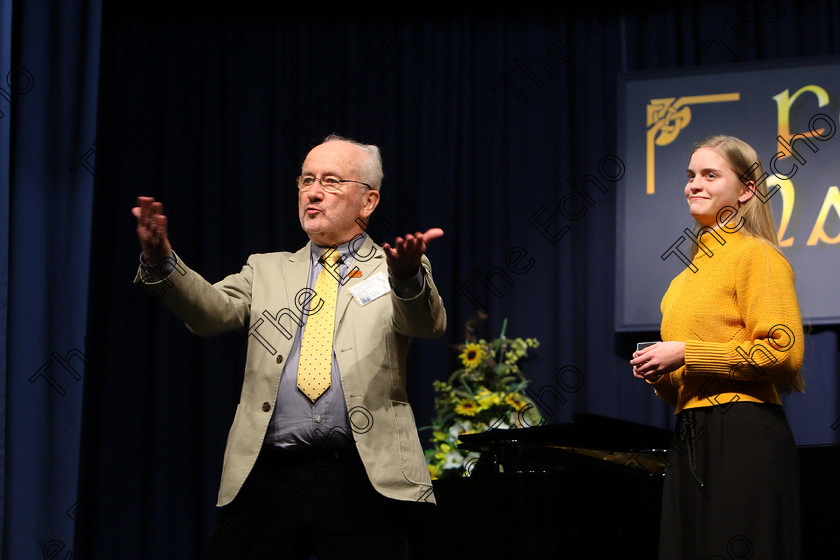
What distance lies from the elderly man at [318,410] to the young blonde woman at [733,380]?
59 centimetres

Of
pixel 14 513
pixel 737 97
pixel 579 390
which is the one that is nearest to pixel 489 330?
pixel 579 390

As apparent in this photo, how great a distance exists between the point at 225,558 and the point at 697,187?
56.9 inches

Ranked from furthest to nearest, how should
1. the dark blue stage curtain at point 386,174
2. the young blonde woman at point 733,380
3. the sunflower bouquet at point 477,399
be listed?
the dark blue stage curtain at point 386,174 → the sunflower bouquet at point 477,399 → the young blonde woman at point 733,380

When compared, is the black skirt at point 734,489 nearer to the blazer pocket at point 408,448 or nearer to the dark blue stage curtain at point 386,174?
the blazer pocket at point 408,448

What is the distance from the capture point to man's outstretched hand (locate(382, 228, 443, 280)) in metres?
1.94

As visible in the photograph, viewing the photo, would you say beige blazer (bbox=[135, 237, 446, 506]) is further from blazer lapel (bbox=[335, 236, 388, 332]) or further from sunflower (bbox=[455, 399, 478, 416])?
sunflower (bbox=[455, 399, 478, 416])

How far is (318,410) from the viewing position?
6.95 ft

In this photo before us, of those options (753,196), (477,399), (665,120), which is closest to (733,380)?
(753,196)

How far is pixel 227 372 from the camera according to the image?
455cm

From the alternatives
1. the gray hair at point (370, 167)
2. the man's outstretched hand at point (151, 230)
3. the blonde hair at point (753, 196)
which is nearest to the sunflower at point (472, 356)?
the gray hair at point (370, 167)

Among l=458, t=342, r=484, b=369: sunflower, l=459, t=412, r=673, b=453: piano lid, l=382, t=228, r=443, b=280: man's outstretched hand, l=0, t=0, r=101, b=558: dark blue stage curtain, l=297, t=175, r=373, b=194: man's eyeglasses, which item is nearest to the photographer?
l=382, t=228, r=443, b=280: man's outstretched hand

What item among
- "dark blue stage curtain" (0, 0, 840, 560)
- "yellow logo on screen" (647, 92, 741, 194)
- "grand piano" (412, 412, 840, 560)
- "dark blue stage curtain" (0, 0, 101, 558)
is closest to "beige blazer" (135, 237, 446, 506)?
"grand piano" (412, 412, 840, 560)

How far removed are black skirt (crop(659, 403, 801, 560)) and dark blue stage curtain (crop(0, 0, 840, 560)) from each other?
2189 mm

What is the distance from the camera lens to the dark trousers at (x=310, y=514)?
2.07 meters
